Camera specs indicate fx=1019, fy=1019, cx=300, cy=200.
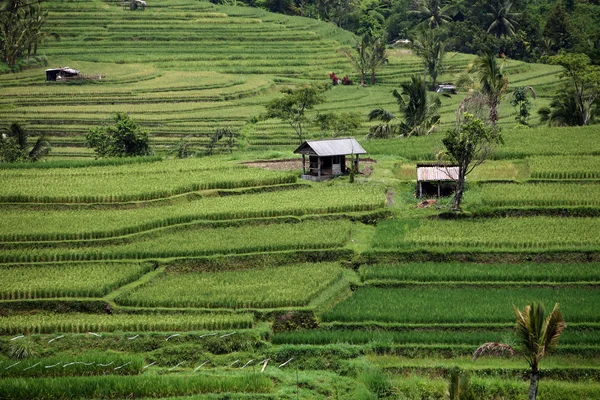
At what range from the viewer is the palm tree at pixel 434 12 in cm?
6850

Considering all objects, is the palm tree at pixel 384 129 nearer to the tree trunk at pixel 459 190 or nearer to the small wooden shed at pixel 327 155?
the small wooden shed at pixel 327 155

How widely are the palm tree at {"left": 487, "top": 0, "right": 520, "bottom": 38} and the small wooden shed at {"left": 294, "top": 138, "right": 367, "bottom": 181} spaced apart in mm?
35852

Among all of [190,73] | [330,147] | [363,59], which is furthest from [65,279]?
[363,59]

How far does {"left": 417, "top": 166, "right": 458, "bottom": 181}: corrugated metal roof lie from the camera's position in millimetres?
30047

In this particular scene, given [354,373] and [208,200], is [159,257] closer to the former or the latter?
[208,200]

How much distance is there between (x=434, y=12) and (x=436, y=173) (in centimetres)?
4044

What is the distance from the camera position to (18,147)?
39.6 m

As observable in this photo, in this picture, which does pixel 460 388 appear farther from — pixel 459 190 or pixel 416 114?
pixel 416 114

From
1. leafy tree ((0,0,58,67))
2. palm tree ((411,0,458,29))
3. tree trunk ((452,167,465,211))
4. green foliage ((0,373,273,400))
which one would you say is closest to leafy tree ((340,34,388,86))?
palm tree ((411,0,458,29))

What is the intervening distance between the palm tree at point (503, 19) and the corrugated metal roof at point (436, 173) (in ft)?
123

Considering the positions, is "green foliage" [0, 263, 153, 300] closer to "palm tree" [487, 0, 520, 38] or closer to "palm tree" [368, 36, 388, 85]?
"palm tree" [368, 36, 388, 85]

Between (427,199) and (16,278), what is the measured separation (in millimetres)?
12065

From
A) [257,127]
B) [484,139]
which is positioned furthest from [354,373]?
[257,127]

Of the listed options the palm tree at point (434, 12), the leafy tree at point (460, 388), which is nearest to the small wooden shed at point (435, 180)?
the leafy tree at point (460, 388)
